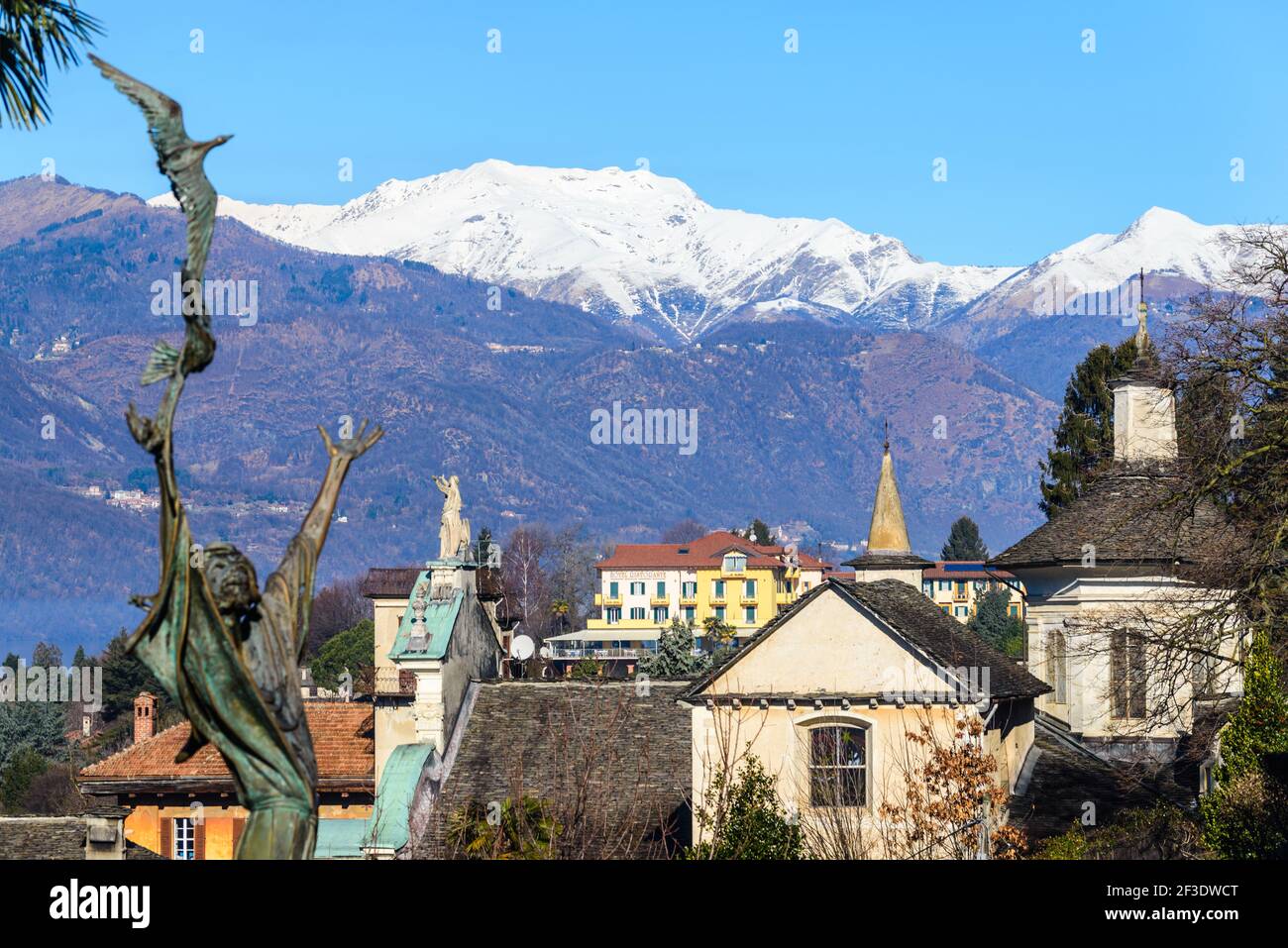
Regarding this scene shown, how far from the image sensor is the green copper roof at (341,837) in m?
40.4

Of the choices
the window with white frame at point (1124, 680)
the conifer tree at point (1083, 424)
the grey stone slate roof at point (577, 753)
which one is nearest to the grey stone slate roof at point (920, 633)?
the grey stone slate roof at point (577, 753)

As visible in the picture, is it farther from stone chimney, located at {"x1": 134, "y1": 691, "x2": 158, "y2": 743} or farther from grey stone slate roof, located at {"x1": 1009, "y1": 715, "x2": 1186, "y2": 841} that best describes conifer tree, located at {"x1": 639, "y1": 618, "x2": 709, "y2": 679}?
grey stone slate roof, located at {"x1": 1009, "y1": 715, "x2": 1186, "y2": 841}

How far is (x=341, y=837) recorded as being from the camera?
1661 inches

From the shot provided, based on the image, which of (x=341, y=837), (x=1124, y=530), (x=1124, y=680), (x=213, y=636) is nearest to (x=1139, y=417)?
(x=1124, y=530)

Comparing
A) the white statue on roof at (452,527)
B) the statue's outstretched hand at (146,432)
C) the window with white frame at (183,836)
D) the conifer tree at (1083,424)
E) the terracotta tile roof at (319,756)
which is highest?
the conifer tree at (1083,424)

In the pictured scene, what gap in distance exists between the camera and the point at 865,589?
41.3 m

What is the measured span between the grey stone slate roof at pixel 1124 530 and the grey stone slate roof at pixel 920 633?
3943 mm

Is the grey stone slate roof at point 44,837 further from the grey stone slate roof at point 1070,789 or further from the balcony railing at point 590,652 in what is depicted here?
the balcony railing at point 590,652

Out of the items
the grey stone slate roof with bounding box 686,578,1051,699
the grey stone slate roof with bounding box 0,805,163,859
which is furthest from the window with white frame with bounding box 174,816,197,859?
the grey stone slate roof with bounding box 686,578,1051,699

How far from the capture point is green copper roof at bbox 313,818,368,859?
40.4 metres

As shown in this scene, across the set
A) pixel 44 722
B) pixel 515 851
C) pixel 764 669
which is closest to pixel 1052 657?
pixel 764 669

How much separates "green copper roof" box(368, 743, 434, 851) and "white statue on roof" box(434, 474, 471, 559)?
16.7 ft
